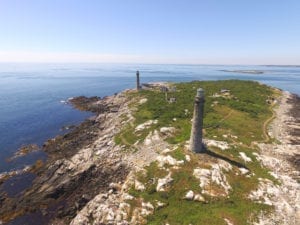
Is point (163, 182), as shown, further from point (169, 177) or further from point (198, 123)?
point (198, 123)

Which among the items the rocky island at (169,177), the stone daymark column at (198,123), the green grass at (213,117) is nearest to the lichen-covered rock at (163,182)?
the rocky island at (169,177)

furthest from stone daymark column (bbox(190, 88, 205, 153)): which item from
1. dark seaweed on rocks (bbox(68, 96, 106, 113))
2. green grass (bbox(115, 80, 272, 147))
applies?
dark seaweed on rocks (bbox(68, 96, 106, 113))

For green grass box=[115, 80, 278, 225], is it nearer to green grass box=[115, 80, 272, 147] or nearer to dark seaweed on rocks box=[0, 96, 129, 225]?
green grass box=[115, 80, 272, 147]

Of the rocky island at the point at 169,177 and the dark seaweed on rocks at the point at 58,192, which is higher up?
the rocky island at the point at 169,177

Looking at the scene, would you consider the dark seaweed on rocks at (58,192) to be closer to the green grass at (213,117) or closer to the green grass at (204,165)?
the green grass at (204,165)

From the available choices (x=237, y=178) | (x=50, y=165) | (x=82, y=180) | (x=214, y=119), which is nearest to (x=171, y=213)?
(x=237, y=178)

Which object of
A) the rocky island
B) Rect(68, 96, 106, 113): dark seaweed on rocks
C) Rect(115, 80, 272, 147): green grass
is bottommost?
Rect(68, 96, 106, 113): dark seaweed on rocks
